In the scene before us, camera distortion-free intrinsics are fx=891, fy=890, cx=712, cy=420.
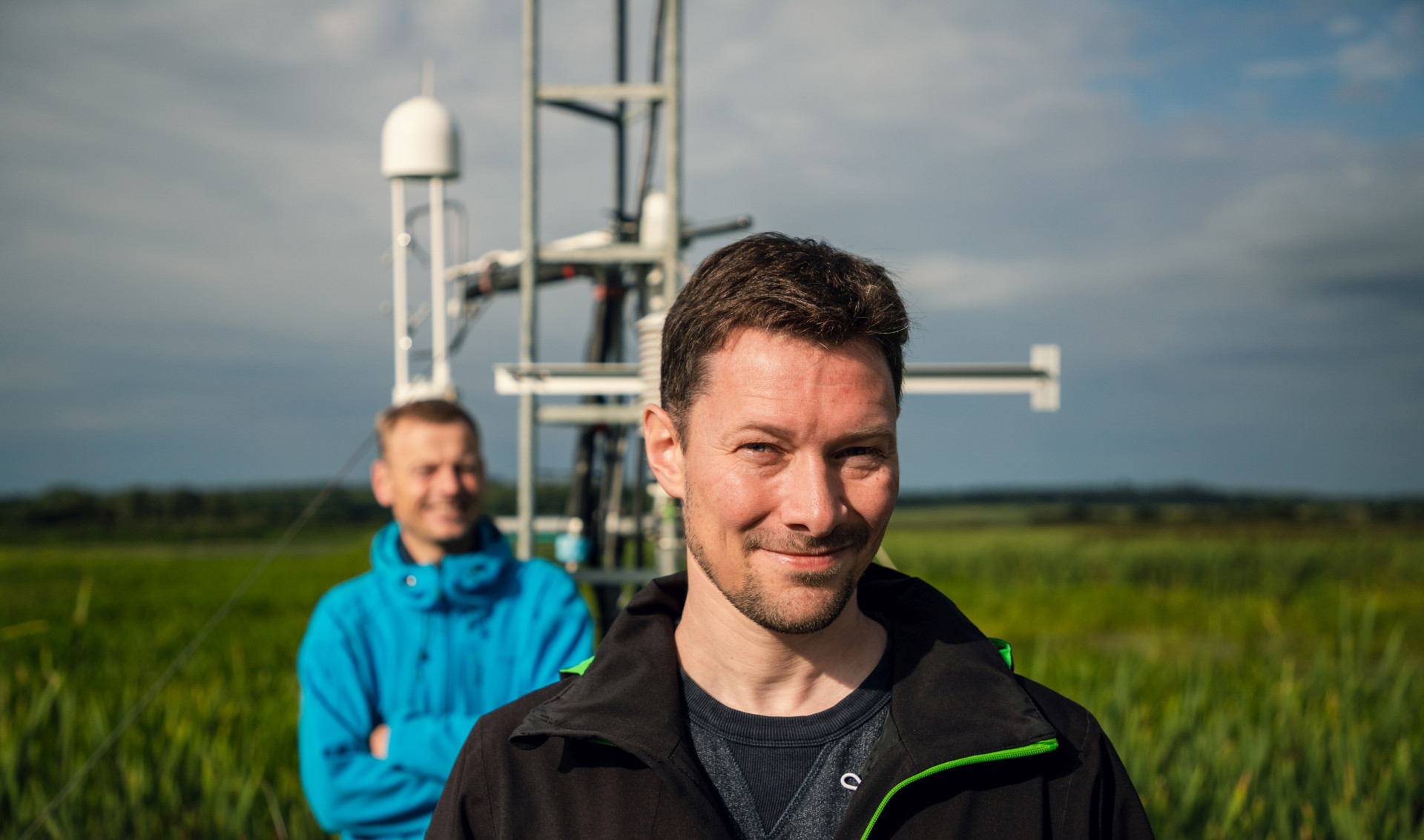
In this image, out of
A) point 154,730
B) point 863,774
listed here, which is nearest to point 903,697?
point 863,774

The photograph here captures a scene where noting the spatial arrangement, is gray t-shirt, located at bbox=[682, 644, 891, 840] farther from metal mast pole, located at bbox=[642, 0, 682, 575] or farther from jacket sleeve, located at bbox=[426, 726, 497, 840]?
metal mast pole, located at bbox=[642, 0, 682, 575]

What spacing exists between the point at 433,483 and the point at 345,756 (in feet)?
2.36

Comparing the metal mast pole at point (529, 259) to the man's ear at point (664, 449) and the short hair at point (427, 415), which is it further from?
the man's ear at point (664, 449)

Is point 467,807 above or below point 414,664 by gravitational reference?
above

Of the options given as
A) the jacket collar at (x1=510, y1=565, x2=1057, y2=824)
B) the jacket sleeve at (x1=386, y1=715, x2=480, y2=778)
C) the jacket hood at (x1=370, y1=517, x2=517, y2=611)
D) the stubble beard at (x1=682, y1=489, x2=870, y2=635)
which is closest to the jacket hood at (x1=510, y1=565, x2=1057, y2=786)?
the jacket collar at (x1=510, y1=565, x2=1057, y2=824)

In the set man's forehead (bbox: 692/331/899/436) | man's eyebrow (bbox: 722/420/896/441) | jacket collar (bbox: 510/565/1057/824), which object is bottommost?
jacket collar (bbox: 510/565/1057/824)

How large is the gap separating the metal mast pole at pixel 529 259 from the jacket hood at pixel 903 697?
251cm

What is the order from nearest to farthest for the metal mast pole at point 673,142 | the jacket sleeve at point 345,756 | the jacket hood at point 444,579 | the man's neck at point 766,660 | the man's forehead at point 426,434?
the man's neck at point 766,660
the jacket sleeve at point 345,756
the jacket hood at point 444,579
the man's forehead at point 426,434
the metal mast pole at point 673,142

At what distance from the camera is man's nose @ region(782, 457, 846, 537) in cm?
114

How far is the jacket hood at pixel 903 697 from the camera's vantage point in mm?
1168

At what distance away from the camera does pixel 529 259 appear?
383 cm

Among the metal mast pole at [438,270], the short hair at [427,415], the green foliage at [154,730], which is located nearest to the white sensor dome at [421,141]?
the metal mast pole at [438,270]

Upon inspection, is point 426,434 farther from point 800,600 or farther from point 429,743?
point 800,600

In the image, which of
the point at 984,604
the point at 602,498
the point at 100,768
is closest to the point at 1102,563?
the point at 984,604
